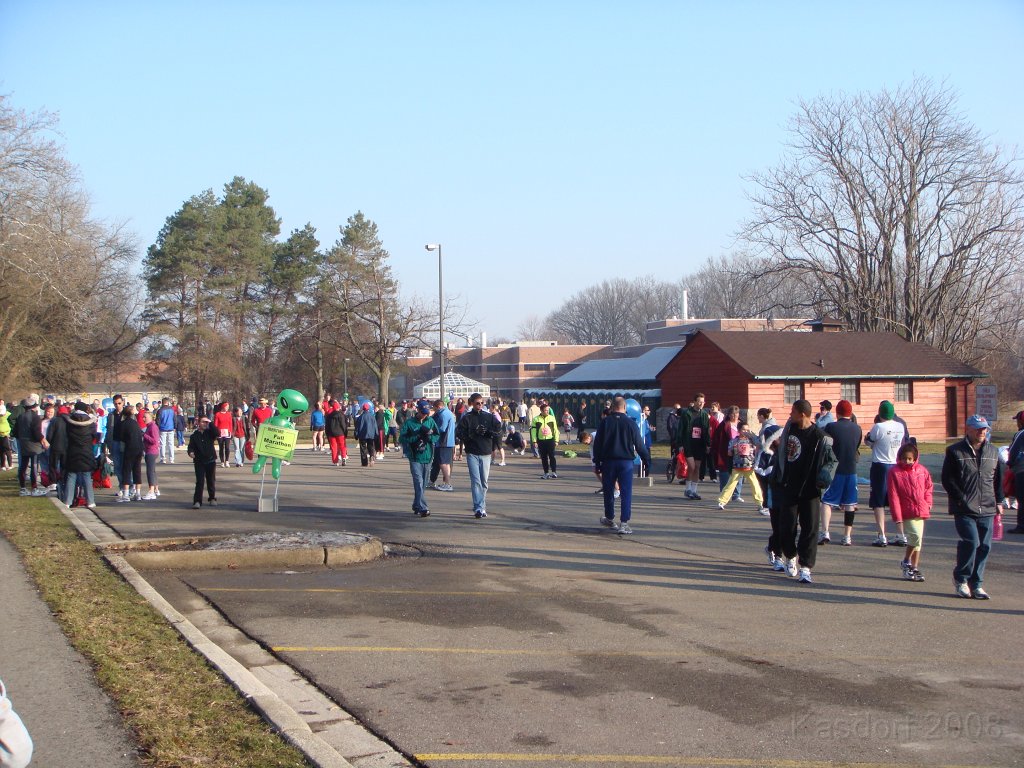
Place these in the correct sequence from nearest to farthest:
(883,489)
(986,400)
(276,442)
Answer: (883,489) → (276,442) → (986,400)

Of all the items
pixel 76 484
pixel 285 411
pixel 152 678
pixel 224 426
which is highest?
pixel 285 411

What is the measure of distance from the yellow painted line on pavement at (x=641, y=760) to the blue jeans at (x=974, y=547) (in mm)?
4616

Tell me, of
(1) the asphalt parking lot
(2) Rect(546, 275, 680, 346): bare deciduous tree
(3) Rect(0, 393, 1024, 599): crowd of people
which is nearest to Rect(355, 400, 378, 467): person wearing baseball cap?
(3) Rect(0, 393, 1024, 599): crowd of people

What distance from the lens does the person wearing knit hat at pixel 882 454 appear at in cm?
1188

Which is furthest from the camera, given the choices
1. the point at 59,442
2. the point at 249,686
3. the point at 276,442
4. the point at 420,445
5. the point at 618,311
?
the point at 618,311

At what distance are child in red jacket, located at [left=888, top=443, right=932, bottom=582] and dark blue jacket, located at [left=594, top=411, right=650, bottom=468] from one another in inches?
147

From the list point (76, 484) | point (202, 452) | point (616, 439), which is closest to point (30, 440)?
point (76, 484)

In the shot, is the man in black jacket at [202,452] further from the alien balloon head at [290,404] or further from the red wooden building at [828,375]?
the red wooden building at [828,375]

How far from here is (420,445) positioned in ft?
47.8

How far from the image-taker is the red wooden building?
3738 centimetres

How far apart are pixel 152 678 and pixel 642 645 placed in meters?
3.45

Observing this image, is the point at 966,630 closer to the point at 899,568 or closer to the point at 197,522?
the point at 899,568

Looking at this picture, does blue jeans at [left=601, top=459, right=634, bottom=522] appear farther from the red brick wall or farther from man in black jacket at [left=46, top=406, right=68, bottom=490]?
the red brick wall

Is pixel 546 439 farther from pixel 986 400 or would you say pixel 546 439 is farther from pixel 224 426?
pixel 986 400
